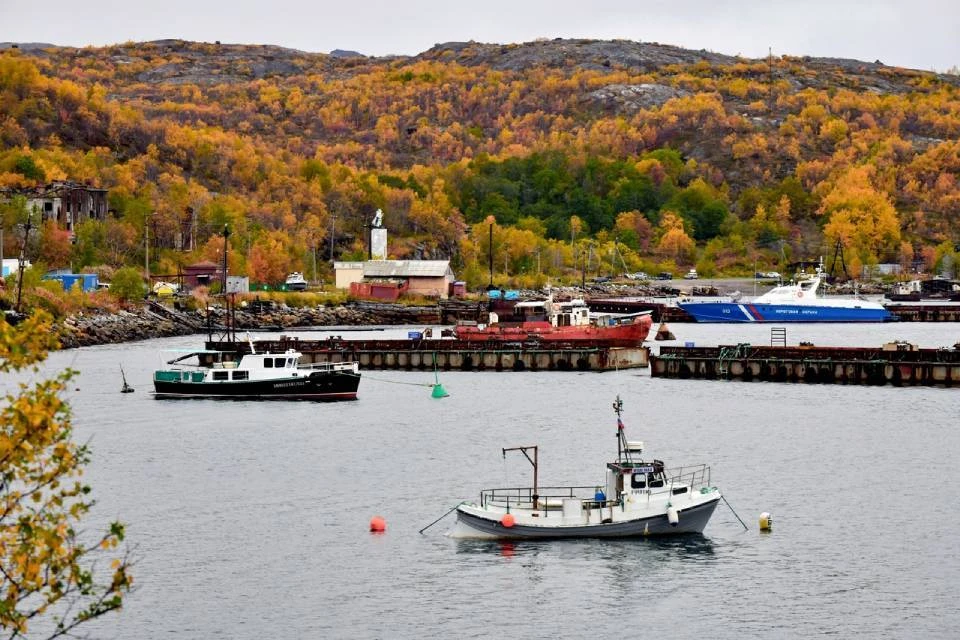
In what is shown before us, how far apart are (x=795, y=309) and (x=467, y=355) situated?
74197 millimetres

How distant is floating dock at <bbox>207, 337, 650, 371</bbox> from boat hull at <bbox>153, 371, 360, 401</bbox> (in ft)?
57.0

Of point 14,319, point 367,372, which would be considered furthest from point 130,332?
point 367,372

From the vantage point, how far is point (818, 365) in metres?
97.5

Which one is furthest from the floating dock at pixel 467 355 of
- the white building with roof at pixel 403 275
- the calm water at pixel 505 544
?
the white building with roof at pixel 403 275

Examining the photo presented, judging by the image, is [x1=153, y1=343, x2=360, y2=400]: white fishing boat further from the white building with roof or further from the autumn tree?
the white building with roof

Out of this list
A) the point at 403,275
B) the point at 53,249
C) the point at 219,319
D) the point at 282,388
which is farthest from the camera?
the point at 403,275

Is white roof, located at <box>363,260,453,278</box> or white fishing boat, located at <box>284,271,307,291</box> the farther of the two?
white roof, located at <box>363,260,453,278</box>

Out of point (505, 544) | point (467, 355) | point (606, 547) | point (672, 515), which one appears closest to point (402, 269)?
point (467, 355)

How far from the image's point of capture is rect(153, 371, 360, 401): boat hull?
287 ft

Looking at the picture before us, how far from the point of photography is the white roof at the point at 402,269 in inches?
7441

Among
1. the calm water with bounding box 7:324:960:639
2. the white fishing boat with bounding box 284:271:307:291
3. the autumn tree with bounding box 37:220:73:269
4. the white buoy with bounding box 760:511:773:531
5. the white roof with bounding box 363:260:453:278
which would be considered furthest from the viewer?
the white roof with bounding box 363:260:453:278

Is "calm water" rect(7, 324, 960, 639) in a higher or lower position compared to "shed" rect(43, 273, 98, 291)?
lower

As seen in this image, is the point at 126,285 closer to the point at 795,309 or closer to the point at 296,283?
the point at 296,283

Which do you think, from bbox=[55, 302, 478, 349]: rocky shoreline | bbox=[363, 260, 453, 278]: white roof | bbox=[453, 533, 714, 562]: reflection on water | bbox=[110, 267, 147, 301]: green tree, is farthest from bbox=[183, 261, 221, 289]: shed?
bbox=[453, 533, 714, 562]: reflection on water
